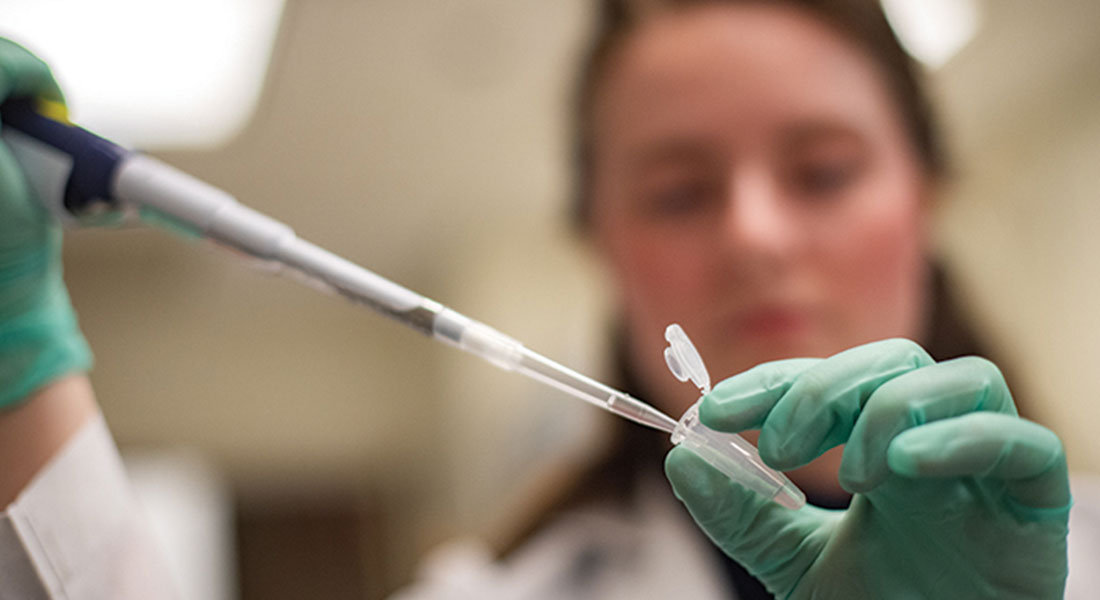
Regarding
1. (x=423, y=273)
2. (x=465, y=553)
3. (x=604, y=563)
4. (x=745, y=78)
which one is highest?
(x=745, y=78)

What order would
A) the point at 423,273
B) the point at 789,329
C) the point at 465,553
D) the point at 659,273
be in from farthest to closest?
the point at 423,273
the point at 465,553
the point at 659,273
the point at 789,329

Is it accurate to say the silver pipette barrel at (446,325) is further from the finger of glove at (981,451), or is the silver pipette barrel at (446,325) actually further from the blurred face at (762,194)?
the blurred face at (762,194)

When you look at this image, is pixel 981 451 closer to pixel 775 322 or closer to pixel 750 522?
pixel 750 522

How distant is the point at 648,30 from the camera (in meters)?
1.10

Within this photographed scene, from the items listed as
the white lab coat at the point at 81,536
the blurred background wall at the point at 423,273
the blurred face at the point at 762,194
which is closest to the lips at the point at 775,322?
the blurred face at the point at 762,194

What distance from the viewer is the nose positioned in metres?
0.88

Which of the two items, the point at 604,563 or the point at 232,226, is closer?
the point at 232,226

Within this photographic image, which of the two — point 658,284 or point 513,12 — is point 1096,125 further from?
point 658,284

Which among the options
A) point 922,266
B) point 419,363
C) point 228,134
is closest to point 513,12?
point 228,134

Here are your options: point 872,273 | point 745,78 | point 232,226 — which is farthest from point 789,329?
point 232,226

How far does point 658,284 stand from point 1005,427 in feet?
1.87

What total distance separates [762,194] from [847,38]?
304 mm

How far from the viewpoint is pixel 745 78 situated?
95 cm

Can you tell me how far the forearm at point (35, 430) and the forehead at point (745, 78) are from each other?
0.71 metres
